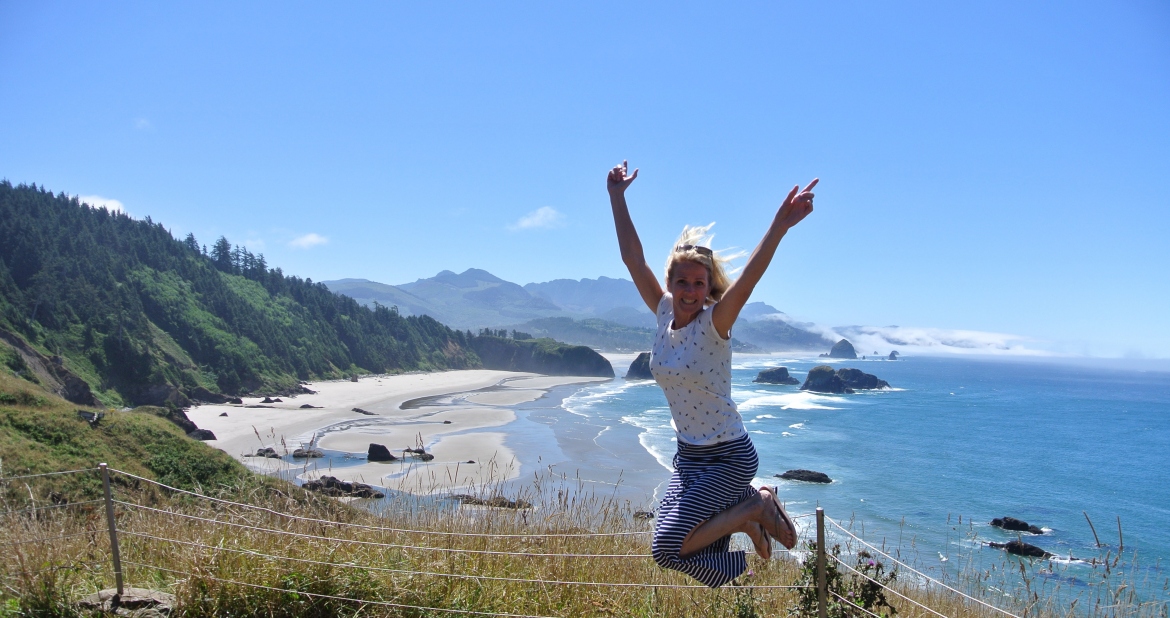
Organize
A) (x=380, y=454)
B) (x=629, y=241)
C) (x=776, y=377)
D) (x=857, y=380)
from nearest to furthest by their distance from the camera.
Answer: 1. (x=629, y=241)
2. (x=380, y=454)
3. (x=857, y=380)
4. (x=776, y=377)

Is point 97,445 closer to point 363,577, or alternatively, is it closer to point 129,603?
point 129,603

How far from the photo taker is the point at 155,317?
1994 inches

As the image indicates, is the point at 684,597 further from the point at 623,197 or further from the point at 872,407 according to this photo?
the point at 872,407

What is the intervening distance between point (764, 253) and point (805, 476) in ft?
77.2

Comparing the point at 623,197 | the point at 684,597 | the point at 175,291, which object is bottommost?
the point at 684,597

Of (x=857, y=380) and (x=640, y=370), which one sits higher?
(x=640, y=370)

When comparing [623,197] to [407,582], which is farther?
[407,582]

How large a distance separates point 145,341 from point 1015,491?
45.6 meters

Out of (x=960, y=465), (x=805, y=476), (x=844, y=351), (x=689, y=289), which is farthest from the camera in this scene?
(x=844, y=351)

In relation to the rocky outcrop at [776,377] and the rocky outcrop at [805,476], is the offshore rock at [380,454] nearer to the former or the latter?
the rocky outcrop at [805,476]

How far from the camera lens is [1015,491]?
25.7 meters

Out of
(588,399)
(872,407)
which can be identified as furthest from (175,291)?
(872,407)

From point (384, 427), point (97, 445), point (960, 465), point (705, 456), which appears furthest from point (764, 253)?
point (384, 427)

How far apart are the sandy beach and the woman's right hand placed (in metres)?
8.56
